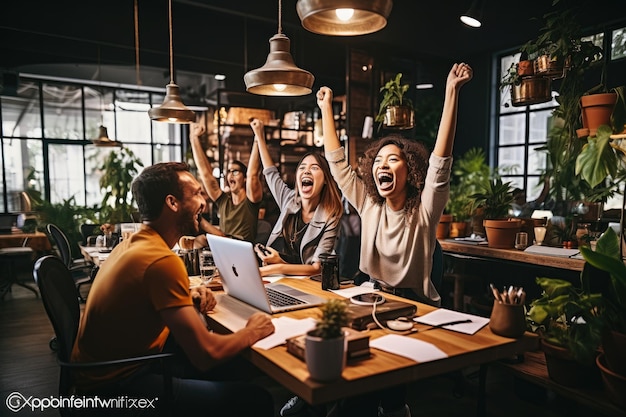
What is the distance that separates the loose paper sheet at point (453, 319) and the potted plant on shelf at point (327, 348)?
53 centimetres

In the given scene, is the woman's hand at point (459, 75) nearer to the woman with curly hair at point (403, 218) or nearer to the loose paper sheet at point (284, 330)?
the woman with curly hair at point (403, 218)

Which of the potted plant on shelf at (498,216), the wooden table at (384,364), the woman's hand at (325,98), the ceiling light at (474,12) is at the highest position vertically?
the ceiling light at (474,12)

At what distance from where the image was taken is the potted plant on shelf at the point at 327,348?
112 cm

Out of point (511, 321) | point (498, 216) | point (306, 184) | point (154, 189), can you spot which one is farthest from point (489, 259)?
point (154, 189)

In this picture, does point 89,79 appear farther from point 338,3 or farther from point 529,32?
point 338,3

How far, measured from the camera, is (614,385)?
164 cm

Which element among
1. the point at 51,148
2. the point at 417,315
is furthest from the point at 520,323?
the point at 51,148

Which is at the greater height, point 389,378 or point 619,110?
point 619,110

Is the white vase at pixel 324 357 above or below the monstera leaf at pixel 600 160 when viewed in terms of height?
below

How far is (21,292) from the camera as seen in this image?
621 centimetres

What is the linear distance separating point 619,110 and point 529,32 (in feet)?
16.9

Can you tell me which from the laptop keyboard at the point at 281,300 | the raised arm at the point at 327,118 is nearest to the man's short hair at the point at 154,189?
the laptop keyboard at the point at 281,300

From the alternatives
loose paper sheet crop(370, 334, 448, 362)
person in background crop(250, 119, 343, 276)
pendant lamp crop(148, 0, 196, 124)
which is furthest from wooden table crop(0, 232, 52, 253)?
loose paper sheet crop(370, 334, 448, 362)

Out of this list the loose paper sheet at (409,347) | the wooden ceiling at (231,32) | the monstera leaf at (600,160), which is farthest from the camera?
the wooden ceiling at (231,32)
